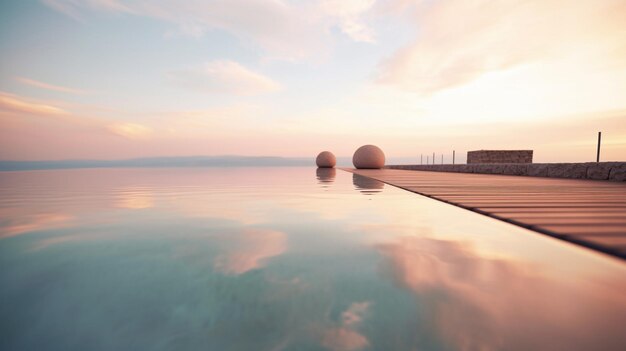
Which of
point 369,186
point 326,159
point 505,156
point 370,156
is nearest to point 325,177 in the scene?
point 369,186

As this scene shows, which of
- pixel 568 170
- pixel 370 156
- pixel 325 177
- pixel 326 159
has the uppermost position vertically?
pixel 370 156

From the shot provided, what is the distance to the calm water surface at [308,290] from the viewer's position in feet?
3.21

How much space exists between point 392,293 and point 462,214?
7.23 ft

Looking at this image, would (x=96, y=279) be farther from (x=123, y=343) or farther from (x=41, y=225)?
(x=41, y=225)

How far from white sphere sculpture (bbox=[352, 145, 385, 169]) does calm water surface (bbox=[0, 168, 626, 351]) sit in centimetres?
1613

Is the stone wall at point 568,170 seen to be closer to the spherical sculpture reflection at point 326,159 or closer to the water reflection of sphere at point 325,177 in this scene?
the water reflection of sphere at point 325,177

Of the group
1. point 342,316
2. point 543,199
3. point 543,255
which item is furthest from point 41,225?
point 543,199

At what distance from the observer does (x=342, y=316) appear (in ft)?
3.58

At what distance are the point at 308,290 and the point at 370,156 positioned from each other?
17.6 meters

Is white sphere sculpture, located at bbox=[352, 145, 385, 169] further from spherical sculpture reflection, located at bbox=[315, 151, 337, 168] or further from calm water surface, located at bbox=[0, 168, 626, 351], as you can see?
calm water surface, located at bbox=[0, 168, 626, 351]

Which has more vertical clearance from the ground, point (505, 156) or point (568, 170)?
point (505, 156)

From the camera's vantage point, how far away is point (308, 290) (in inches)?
51.1

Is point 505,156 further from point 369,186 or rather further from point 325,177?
point 369,186

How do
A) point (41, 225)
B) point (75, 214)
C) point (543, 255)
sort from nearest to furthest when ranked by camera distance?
1. point (543, 255)
2. point (41, 225)
3. point (75, 214)
